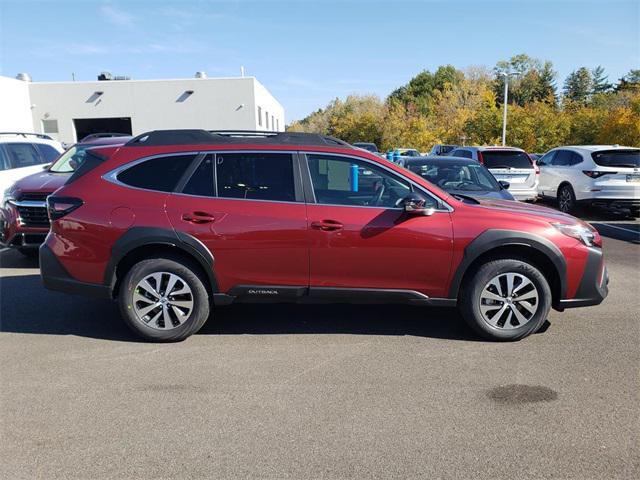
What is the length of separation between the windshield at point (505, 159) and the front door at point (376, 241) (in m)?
8.48

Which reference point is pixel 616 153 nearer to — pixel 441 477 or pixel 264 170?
pixel 264 170

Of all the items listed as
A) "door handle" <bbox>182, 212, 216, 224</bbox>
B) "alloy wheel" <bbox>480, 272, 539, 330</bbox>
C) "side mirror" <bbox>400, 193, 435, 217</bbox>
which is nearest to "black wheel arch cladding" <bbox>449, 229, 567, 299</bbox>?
"alloy wheel" <bbox>480, 272, 539, 330</bbox>

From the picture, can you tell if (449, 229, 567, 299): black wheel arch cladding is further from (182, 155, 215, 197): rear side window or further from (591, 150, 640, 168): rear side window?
(591, 150, 640, 168): rear side window

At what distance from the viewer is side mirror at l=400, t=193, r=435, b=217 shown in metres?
4.42

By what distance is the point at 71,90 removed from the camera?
32.5 m

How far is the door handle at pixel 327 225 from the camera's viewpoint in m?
4.45

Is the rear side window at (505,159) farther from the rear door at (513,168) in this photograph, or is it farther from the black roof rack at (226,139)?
the black roof rack at (226,139)

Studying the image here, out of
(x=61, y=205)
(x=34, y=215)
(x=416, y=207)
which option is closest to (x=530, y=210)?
(x=416, y=207)

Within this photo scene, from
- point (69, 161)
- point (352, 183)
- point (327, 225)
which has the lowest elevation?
point (327, 225)

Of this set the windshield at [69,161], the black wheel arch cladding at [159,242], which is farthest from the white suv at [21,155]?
the black wheel arch cladding at [159,242]

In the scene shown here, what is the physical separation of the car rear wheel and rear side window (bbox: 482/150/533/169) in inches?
49.3

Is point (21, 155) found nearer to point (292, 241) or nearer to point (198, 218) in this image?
point (198, 218)

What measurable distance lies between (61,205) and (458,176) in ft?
20.6

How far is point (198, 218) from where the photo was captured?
14.8 feet
